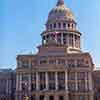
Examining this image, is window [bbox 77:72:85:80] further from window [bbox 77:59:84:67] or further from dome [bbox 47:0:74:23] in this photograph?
dome [bbox 47:0:74:23]

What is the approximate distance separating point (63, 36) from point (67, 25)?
14.0ft

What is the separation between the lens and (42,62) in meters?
95.9

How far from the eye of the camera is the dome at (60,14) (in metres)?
115

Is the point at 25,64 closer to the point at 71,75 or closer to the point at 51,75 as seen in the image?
the point at 51,75

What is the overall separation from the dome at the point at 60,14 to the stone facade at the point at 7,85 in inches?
950

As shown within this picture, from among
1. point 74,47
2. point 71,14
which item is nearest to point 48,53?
point 74,47

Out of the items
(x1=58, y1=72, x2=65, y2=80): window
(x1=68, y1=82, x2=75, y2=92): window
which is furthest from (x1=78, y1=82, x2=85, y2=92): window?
(x1=58, y1=72, x2=65, y2=80): window

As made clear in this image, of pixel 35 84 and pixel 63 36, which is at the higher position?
pixel 63 36

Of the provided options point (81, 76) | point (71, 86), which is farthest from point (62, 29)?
point (71, 86)

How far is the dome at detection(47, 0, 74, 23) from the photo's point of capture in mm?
114812

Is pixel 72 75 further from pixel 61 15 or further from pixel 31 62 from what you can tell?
pixel 61 15

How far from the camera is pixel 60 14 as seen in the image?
115625 millimetres

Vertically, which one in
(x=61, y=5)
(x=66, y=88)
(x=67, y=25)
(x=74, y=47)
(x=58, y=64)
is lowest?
(x=66, y=88)

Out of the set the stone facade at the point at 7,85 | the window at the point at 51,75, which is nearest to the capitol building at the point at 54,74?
the window at the point at 51,75
